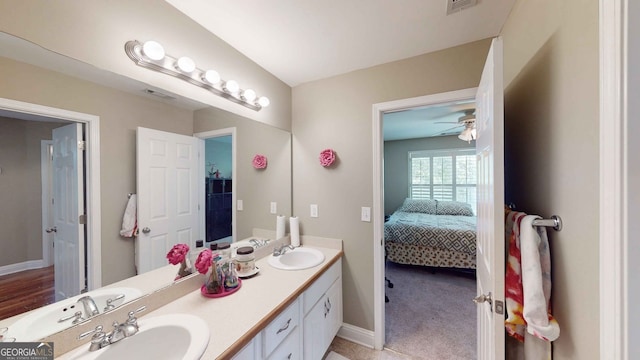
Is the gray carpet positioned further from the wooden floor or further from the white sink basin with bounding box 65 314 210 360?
the wooden floor

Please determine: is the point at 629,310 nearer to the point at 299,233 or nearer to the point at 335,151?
the point at 335,151

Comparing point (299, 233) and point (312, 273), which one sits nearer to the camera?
point (312, 273)

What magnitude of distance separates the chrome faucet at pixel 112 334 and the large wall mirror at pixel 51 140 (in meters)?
0.19

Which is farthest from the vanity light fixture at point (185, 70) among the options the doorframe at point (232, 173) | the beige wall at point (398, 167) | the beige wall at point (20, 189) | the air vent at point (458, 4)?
the beige wall at point (398, 167)

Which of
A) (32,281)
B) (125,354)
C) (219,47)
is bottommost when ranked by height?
(125,354)

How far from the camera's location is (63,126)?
90 cm

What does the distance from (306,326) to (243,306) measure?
0.52 m

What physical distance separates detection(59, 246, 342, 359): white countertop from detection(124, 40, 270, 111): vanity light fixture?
4.10 feet

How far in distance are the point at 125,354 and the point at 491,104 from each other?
1.79 metres

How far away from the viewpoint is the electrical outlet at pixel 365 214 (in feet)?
6.24

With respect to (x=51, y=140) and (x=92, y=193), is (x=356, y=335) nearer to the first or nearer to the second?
(x=92, y=193)

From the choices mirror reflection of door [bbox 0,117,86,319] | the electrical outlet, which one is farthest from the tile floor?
mirror reflection of door [bbox 0,117,86,319]

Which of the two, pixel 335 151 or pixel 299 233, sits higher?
pixel 335 151

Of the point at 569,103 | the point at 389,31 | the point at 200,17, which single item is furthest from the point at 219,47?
the point at 569,103
